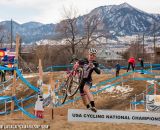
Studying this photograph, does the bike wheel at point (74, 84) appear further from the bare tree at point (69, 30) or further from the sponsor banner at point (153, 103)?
the bare tree at point (69, 30)

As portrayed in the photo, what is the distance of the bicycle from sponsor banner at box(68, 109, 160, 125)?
3.35 feet

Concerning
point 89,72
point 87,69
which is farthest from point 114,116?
point 87,69

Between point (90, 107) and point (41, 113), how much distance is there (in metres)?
3.89

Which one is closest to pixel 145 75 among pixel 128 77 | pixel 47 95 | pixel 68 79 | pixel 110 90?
pixel 128 77

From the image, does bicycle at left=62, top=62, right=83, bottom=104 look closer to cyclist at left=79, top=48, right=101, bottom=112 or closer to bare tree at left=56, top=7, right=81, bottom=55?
cyclist at left=79, top=48, right=101, bottom=112

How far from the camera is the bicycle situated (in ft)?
42.3

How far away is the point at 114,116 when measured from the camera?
41.1 ft

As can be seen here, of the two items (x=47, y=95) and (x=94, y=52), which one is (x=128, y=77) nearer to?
(x=47, y=95)

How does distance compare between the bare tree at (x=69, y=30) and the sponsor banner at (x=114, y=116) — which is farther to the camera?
the bare tree at (x=69, y=30)

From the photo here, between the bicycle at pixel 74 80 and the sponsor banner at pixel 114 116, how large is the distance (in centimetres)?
102

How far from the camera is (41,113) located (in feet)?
52.4

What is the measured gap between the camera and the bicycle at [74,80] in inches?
Result: 508

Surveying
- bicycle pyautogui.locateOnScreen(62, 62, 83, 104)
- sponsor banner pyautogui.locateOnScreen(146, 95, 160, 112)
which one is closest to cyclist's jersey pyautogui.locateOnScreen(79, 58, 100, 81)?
bicycle pyautogui.locateOnScreen(62, 62, 83, 104)

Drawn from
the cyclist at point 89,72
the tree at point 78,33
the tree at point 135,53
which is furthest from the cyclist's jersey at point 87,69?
the tree at point 135,53
